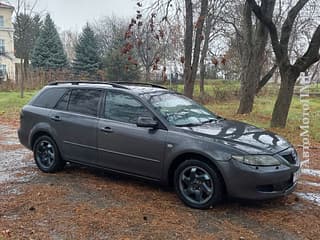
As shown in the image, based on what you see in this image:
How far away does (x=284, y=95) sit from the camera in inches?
437

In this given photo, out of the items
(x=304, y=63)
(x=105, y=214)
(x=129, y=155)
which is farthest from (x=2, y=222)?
(x=304, y=63)

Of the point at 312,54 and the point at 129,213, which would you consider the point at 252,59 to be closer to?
the point at 312,54

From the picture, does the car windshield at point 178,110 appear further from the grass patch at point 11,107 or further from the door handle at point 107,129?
the grass patch at point 11,107

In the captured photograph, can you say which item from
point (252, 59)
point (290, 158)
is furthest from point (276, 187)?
point (252, 59)

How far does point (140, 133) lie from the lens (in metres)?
5.09

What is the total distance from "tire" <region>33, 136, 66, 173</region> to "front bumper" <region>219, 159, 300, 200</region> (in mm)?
3102

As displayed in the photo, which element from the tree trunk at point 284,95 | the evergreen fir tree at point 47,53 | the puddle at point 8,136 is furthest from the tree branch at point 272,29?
the evergreen fir tree at point 47,53

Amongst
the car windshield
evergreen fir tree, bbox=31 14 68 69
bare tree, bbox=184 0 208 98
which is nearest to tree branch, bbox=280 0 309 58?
bare tree, bbox=184 0 208 98

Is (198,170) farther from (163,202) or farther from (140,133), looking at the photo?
(140,133)

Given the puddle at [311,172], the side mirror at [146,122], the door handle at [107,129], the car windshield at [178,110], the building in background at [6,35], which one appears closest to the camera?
the side mirror at [146,122]

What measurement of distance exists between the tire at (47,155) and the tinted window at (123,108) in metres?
1.32

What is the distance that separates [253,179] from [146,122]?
163 centimetres

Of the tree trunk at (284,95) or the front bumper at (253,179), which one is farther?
the tree trunk at (284,95)

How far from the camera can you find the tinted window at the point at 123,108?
528 centimetres
